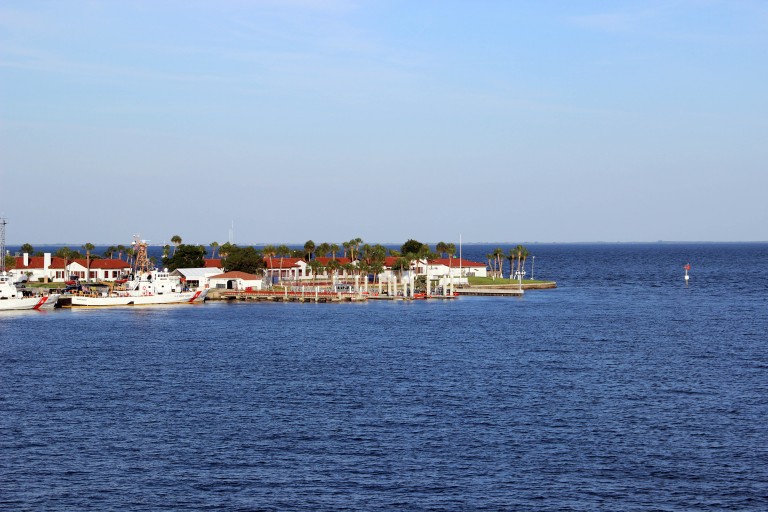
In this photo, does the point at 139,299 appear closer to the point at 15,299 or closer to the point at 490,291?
the point at 15,299

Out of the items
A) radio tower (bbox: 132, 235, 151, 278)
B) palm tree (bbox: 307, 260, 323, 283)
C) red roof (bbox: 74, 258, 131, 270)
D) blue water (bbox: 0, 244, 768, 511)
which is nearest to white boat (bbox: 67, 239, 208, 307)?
radio tower (bbox: 132, 235, 151, 278)

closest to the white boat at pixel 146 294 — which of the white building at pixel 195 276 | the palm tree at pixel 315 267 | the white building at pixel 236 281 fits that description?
the white building at pixel 195 276

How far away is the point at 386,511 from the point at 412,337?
2567 inches

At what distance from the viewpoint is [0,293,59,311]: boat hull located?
A: 148625mm

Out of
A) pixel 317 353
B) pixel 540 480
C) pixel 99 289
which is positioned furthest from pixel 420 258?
pixel 540 480

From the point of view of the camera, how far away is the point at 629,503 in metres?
43.8

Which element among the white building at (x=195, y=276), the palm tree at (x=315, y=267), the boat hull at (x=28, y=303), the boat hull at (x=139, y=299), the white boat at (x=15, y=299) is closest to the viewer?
the boat hull at (x=28, y=303)

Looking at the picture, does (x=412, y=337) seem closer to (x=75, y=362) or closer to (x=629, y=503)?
(x=75, y=362)

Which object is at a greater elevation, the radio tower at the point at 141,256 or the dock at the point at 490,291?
the radio tower at the point at 141,256

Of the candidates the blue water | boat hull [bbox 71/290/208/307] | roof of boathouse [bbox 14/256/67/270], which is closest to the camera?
the blue water

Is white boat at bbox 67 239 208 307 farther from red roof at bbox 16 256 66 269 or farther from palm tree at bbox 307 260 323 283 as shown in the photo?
palm tree at bbox 307 260 323 283

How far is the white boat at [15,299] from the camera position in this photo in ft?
488

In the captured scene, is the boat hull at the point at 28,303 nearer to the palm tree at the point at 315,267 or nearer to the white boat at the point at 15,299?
the white boat at the point at 15,299

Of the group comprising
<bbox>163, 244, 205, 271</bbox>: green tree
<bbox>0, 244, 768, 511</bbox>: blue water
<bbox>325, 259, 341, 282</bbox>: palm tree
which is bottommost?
<bbox>0, 244, 768, 511</bbox>: blue water
